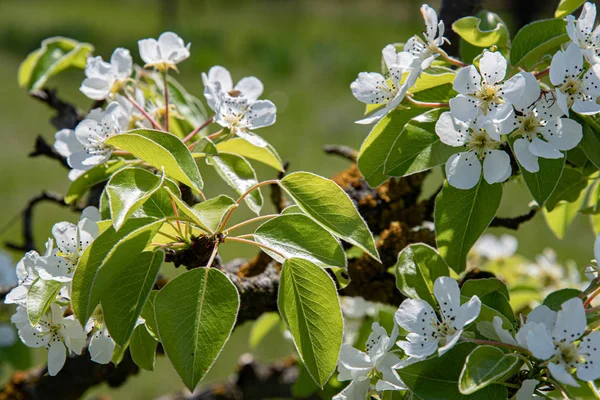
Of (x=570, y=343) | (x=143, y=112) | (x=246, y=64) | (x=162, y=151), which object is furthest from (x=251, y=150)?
(x=246, y=64)

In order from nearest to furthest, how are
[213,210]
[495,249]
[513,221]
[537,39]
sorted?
[213,210] → [537,39] → [513,221] → [495,249]

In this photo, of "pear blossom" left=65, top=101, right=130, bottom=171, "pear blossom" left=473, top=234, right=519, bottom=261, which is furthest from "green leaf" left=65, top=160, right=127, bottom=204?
"pear blossom" left=473, top=234, right=519, bottom=261

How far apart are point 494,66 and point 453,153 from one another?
113 mm

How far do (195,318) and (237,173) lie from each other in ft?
0.89

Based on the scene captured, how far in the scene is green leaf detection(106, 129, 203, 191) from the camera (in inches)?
26.1

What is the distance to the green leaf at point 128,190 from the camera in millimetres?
608

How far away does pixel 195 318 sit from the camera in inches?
25.7

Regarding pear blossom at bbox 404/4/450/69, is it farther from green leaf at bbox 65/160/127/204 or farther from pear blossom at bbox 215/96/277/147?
green leaf at bbox 65/160/127/204

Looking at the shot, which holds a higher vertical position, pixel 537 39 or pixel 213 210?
pixel 537 39

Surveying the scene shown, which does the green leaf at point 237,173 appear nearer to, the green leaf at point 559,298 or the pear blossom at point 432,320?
the pear blossom at point 432,320

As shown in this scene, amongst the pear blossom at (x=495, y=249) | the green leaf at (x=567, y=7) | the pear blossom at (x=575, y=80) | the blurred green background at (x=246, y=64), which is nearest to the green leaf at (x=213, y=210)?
the pear blossom at (x=575, y=80)

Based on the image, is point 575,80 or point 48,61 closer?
point 575,80

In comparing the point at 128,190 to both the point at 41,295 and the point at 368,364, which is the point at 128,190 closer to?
the point at 41,295

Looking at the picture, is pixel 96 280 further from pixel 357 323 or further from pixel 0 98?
pixel 0 98
